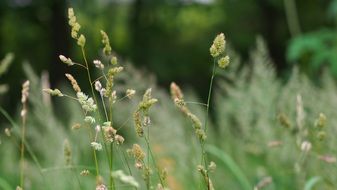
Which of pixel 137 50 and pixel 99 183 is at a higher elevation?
pixel 137 50

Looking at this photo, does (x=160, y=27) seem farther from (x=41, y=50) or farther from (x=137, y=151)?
(x=137, y=151)

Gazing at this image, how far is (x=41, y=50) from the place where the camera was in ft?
43.0

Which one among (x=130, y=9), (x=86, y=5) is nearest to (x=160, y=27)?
(x=130, y=9)

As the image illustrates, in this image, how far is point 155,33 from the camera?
13211mm

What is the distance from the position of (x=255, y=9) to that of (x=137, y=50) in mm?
2411

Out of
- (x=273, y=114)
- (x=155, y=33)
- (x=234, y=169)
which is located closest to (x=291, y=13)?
(x=273, y=114)

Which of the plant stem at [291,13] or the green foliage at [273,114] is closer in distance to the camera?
the green foliage at [273,114]

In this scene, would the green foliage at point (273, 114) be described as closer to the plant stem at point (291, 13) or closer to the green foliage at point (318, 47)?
the plant stem at point (291, 13)

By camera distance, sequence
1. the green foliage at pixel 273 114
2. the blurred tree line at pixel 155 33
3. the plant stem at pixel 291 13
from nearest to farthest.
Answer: the green foliage at pixel 273 114
the plant stem at pixel 291 13
the blurred tree line at pixel 155 33

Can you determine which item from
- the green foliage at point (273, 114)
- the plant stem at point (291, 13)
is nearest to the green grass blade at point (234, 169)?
the green foliage at point (273, 114)

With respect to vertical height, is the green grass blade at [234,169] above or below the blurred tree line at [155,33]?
below

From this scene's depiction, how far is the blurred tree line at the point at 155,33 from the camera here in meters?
11.7

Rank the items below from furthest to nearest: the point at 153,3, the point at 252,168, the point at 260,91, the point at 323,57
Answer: the point at 153,3, the point at 323,57, the point at 252,168, the point at 260,91

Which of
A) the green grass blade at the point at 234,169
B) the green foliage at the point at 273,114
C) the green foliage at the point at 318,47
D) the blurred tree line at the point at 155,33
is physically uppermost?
the blurred tree line at the point at 155,33
